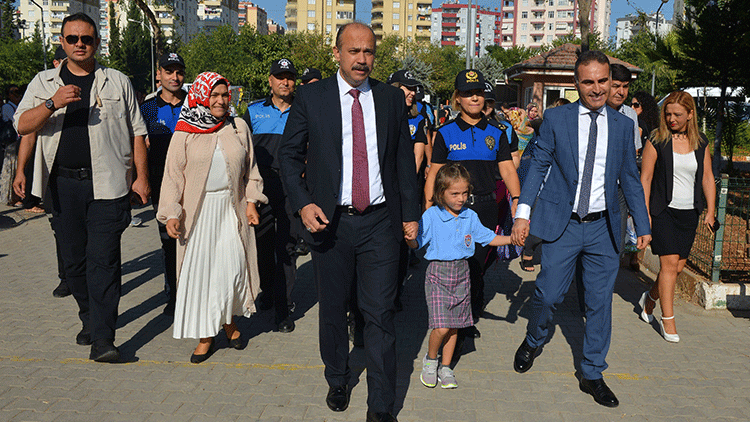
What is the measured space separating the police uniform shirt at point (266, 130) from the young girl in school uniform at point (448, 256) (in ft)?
6.45

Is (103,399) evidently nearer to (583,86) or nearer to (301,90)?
(301,90)

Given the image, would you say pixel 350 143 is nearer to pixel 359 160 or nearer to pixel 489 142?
pixel 359 160

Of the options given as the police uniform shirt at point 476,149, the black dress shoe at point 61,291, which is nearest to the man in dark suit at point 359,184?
the police uniform shirt at point 476,149

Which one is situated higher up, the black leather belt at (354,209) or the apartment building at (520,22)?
the apartment building at (520,22)

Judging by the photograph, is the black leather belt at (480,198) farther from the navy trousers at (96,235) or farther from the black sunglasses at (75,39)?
the black sunglasses at (75,39)

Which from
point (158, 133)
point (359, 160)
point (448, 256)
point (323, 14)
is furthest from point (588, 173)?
point (323, 14)

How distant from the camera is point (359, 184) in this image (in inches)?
151

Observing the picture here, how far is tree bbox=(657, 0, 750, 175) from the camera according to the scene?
12.7m

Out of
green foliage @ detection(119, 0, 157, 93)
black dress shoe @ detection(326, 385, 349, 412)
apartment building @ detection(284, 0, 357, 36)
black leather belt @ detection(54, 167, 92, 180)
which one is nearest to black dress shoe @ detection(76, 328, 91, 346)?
black leather belt @ detection(54, 167, 92, 180)

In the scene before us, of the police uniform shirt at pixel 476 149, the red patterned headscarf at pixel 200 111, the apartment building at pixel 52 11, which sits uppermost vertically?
the apartment building at pixel 52 11

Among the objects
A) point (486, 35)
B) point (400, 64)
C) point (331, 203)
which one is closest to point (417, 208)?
point (331, 203)

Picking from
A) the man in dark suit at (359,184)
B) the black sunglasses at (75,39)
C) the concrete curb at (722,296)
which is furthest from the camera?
the concrete curb at (722,296)

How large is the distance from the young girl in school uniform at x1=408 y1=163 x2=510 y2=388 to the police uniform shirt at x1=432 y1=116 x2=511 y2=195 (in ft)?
2.42

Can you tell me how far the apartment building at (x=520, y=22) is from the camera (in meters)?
148
